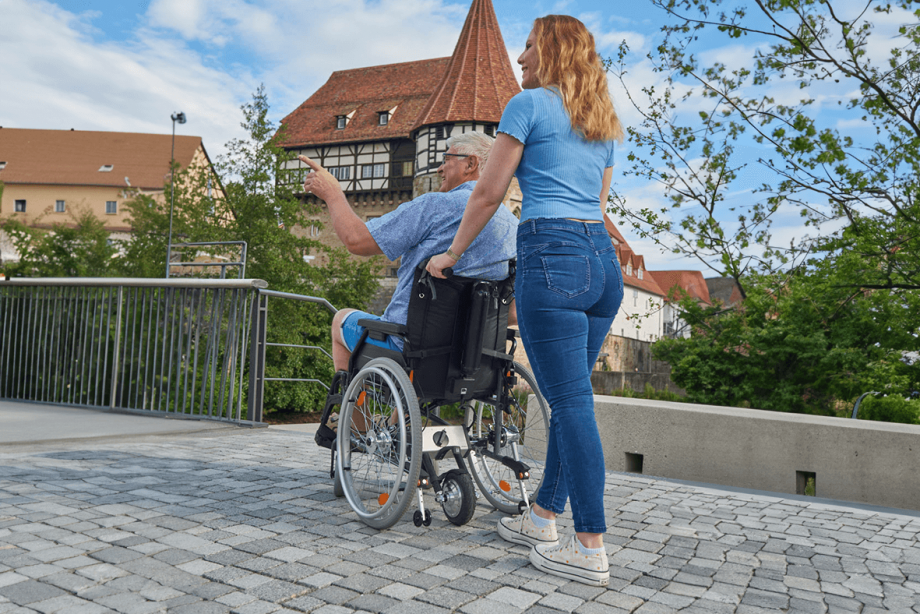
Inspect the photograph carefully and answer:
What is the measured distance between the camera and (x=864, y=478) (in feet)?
14.5

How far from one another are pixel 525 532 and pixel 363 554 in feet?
2.03

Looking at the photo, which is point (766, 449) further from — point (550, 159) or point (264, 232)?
point (264, 232)

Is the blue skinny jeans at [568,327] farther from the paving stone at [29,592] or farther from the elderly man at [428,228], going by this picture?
the paving stone at [29,592]

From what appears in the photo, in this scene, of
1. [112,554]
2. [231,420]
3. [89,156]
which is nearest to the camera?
[112,554]

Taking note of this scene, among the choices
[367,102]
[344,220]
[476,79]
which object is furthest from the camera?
[367,102]

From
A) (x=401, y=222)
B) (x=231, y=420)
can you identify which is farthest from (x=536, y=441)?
(x=231, y=420)

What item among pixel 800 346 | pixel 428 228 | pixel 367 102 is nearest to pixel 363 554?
pixel 428 228

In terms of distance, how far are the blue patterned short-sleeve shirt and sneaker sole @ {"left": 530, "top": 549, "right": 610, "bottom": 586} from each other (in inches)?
44.8

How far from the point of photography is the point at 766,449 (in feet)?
15.4

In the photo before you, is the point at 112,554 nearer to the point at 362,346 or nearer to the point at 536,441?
the point at 362,346

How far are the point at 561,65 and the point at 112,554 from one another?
230 cm

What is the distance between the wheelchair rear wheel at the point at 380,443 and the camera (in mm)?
2861

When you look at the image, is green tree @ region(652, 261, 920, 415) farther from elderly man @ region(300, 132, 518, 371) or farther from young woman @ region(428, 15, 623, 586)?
young woman @ region(428, 15, 623, 586)

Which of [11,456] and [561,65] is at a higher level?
[561,65]
